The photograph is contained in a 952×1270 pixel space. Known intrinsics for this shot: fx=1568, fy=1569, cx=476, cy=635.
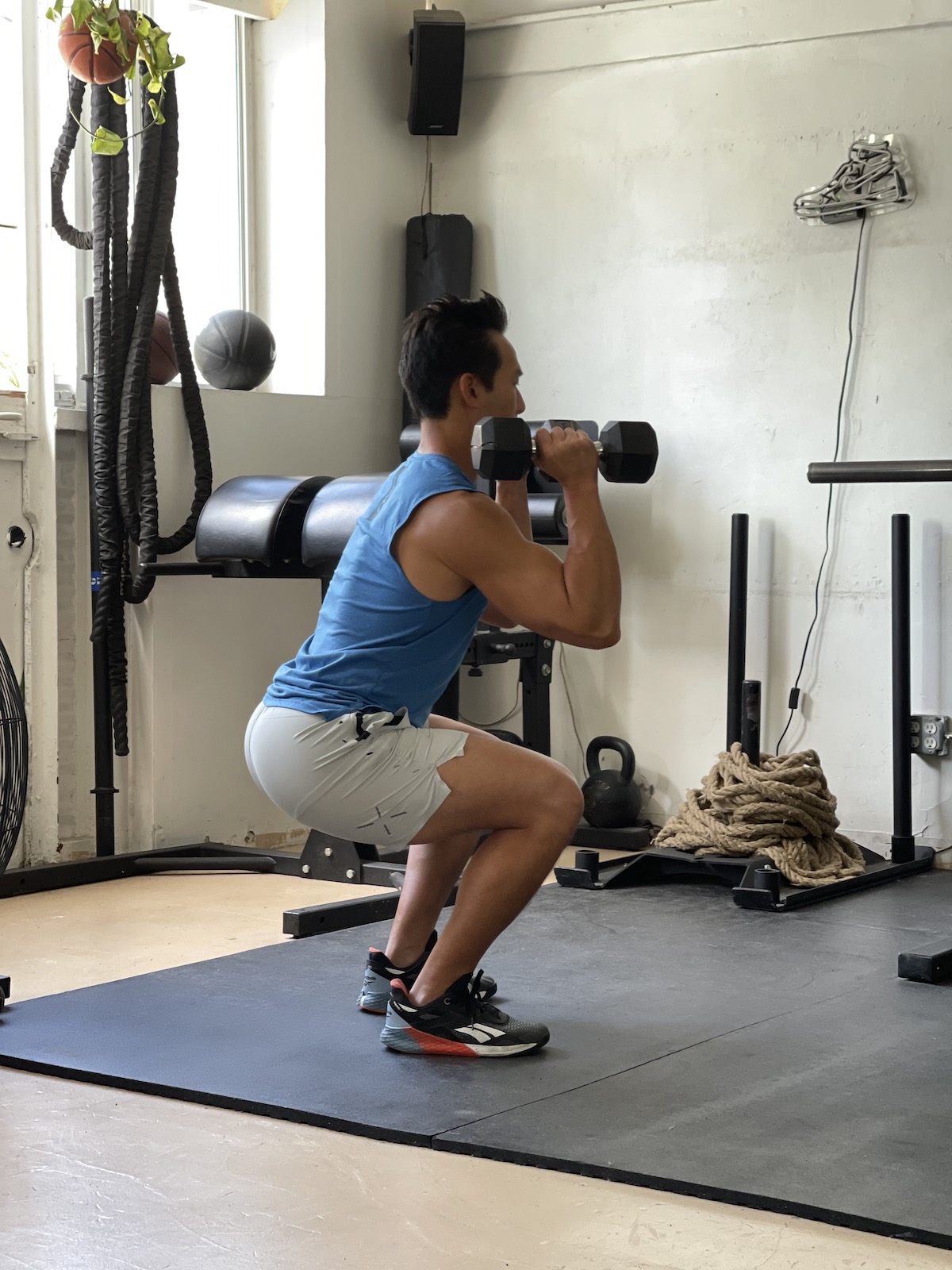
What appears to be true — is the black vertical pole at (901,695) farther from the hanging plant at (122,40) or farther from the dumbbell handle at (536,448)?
the hanging plant at (122,40)

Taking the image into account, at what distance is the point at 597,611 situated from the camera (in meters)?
2.50

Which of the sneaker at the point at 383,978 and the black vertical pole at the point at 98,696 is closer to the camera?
the sneaker at the point at 383,978

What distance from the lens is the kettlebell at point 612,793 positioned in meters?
4.99

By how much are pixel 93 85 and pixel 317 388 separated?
4.06 ft

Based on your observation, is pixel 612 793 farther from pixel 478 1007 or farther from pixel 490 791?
pixel 490 791

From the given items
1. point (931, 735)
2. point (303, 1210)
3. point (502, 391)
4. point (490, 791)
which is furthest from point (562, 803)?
point (931, 735)

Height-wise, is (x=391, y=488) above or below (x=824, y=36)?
below

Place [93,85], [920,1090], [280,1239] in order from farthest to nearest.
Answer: [93,85] → [920,1090] → [280,1239]

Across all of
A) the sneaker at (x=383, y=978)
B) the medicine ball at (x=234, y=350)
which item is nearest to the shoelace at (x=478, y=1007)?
the sneaker at (x=383, y=978)

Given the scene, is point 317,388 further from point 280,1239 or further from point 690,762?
point 280,1239

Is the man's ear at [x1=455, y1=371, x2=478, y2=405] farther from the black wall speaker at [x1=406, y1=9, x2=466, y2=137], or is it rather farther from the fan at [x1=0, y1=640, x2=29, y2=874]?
the black wall speaker at [x1=406, y1=9, x2=466, y2=137]

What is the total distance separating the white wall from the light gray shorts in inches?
98.1

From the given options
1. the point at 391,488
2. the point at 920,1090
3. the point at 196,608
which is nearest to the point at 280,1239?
the point at 920,1090

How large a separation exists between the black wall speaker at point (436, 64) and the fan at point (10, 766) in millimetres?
2507
